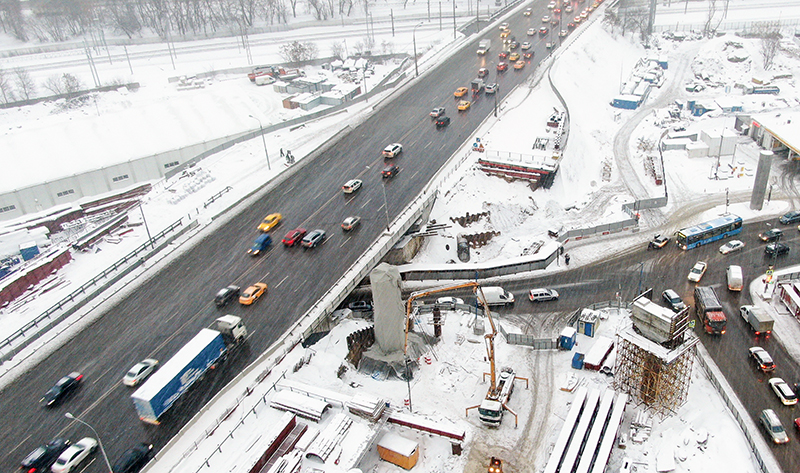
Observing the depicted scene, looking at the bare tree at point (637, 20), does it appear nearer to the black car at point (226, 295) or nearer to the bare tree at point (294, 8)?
the bare tree at point (294, 8)

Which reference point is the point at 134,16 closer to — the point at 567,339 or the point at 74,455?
the point at 74,455

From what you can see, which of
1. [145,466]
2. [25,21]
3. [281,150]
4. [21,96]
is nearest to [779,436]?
[145,466]

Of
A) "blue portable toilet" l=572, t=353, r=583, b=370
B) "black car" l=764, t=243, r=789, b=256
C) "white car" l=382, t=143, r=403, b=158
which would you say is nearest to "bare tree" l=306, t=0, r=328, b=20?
"white car" l=382, t=143, r=403, b=158

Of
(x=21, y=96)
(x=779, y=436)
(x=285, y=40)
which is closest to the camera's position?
(x=779, y=436)

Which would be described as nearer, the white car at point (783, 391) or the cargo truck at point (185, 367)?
the cargo truck at point (185, 367)

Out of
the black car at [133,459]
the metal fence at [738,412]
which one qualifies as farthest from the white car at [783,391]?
the black car at [133,459]

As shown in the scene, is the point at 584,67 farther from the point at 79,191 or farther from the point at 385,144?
the point at 79,191
